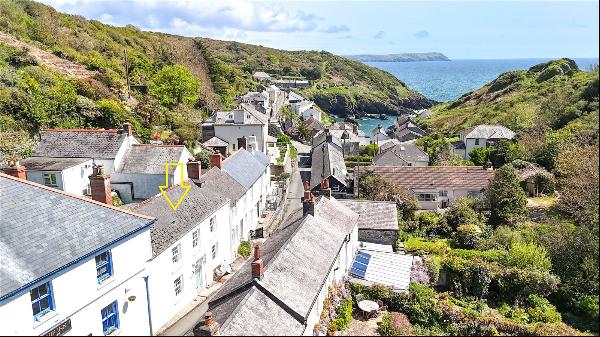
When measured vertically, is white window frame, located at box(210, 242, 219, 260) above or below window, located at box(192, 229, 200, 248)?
below

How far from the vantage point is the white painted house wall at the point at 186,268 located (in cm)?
2189

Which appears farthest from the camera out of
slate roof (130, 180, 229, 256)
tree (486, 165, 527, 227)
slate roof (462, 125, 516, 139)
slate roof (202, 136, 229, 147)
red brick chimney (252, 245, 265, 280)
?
slate roof (462, 125, 516, 139)

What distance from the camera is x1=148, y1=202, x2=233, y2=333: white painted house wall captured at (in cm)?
2189

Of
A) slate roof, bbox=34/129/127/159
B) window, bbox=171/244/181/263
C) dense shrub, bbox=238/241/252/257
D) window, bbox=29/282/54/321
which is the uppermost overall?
slate roof, bbox=34/129/127/159

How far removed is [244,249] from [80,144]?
56.5 feet

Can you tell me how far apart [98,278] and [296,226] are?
11.1 m

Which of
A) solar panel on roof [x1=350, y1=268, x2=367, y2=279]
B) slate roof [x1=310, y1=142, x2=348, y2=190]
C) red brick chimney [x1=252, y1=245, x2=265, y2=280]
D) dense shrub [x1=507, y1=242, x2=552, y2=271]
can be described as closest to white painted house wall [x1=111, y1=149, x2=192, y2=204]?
solar panel on roof [x1=350, y1=268, x2=367, y2=279]

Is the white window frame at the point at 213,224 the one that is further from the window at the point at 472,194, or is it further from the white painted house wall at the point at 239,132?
the white painted house wall at the point at 239,132

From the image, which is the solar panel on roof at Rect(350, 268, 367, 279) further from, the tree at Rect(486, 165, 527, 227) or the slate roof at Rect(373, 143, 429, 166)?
the slate roof at Rect(373, 143, 429, 166)

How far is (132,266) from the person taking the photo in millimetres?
19953

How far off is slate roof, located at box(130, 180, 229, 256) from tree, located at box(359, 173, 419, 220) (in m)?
17.6

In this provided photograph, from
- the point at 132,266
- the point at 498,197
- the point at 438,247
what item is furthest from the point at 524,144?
the point at 132,266

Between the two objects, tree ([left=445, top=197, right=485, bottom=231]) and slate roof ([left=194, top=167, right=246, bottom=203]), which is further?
tree ([left=445, top=197, right=485, bottom=231])

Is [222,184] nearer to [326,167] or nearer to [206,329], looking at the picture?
[206,329]
